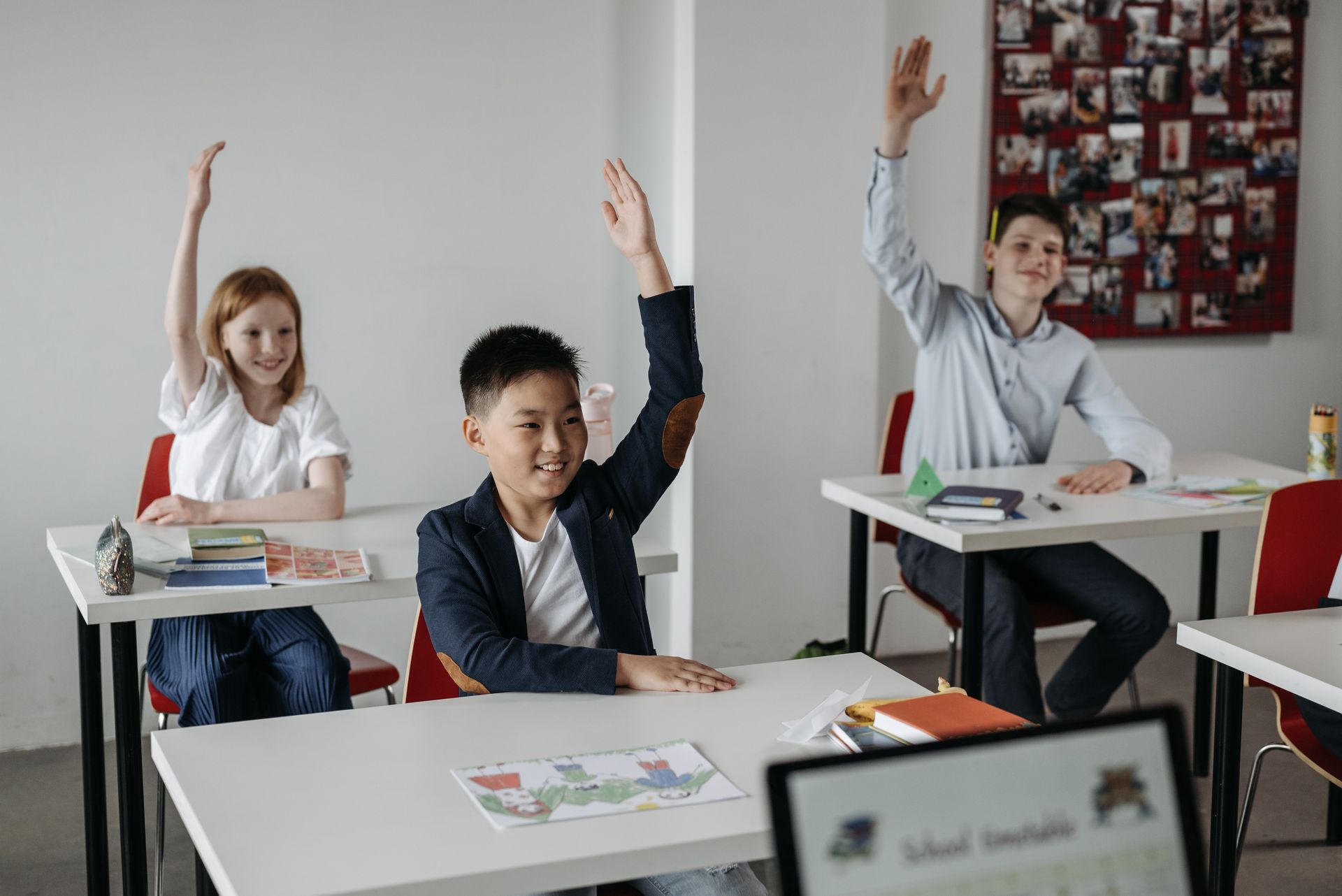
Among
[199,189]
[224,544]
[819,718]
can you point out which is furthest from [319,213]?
[819,718]

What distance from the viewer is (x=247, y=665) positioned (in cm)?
254

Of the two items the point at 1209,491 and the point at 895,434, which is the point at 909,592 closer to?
the point at 895,434

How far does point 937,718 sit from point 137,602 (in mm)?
1353

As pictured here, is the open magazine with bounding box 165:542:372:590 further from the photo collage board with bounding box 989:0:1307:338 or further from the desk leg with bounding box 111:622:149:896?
the photo collage board with bounding box 989:0:1307:338

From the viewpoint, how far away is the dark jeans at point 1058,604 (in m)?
2.91

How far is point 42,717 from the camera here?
359cm

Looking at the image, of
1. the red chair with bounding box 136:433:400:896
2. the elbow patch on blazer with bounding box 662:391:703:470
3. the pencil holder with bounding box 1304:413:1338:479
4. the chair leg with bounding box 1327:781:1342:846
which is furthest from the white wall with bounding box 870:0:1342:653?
the elbow patch on blazer with bounding box 662:391:703:470

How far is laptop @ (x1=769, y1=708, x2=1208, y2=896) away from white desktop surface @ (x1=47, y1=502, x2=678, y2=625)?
1523mm

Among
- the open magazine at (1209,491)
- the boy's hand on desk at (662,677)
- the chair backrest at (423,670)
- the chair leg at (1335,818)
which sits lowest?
the chair leg at (1335,818)

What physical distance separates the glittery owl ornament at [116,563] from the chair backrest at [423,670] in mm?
535

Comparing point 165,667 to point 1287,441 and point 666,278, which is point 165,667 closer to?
point 666,278

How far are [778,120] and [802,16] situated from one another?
300 millimetres

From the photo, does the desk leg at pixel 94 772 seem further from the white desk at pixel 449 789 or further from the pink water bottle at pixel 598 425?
the pink water bottle at pixel 598 425

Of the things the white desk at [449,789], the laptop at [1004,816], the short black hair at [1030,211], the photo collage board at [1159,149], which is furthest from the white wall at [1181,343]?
the laptop at [1004,816]
